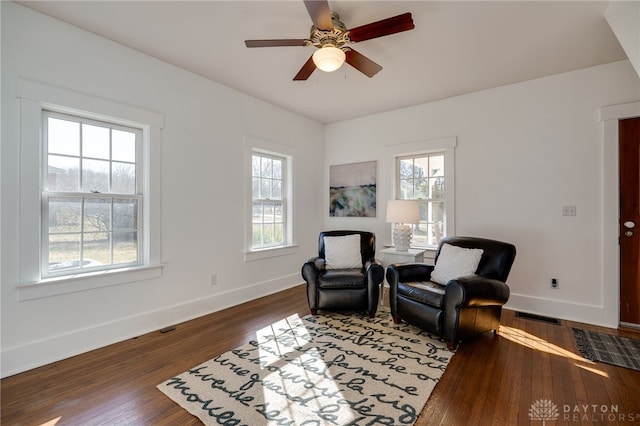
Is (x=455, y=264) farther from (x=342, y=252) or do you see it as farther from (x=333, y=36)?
(x=333, y=36)

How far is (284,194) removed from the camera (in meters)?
4.60

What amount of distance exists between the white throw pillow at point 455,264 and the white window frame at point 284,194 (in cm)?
224

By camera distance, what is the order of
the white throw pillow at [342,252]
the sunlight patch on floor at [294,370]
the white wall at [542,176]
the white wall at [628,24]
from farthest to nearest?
the white throw pillow at [342,252], the white wall at [542,176], the white wall at [628,24], the sunlight patch on floor at [294,370]

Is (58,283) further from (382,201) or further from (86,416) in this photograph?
(382,201)

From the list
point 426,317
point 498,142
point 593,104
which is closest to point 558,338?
point 426,317

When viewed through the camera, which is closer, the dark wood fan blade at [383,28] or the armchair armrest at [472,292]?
the dark wood fan blade at [383,28]

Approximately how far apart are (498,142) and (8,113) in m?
4.74

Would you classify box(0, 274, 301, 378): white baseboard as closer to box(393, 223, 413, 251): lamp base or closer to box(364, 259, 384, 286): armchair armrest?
box(364, 259, 384, 286): armchair armrest

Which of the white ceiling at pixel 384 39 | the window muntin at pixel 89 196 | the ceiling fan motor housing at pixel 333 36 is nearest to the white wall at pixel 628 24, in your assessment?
the white ceiling at pixel 384 39

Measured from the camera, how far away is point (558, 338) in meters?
2.72

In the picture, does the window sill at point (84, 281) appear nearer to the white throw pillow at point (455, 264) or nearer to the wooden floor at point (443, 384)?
the wooden floor at point (443, 384)

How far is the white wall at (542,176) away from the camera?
3.06 m

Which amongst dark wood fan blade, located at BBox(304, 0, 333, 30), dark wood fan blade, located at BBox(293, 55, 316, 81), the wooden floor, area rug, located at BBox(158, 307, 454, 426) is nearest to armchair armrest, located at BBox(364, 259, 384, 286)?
area rug, located at BBox(158, 307, 454, 426)

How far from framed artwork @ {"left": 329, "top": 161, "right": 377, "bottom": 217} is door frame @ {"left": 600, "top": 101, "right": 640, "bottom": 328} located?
8.72 feet
